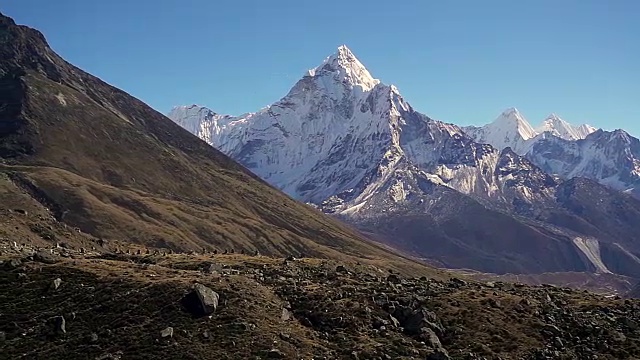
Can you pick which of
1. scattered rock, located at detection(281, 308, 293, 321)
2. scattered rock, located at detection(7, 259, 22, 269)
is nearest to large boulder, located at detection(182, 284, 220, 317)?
scattered rock, located at detection(281, 308, 293, 321)

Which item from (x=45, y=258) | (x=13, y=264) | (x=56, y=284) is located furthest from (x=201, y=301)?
(x=45, y=258)

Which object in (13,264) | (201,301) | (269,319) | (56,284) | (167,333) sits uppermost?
(201,301)

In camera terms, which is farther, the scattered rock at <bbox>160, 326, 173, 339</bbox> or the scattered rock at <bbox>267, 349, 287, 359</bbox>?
the scattered rock at <bbox>160, 326, 173, 339</bbox>

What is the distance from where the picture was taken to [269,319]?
56.3 metres

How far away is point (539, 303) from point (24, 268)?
53.4 meters

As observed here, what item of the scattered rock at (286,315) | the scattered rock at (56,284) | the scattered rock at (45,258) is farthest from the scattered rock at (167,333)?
the scattered rock at (45,258)

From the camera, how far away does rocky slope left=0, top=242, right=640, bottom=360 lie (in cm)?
5188

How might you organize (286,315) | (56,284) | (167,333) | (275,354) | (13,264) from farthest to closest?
(13,264)
(56,284)
(286,315)
(167,333)
(275,354)

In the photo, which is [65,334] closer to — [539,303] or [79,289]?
[79,289]

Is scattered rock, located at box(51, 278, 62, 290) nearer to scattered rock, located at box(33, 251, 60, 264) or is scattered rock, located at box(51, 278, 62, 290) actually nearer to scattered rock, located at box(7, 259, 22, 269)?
scattered rock, located at box(7, 259, 22, 269)

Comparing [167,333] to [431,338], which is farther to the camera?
[431,338]

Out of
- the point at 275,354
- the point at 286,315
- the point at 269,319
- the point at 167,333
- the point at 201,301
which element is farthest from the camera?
the point at 286,315

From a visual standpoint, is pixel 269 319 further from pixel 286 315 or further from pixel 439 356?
pixel 439 356

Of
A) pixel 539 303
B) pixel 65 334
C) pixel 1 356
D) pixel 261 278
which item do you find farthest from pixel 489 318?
pixel 1 356
